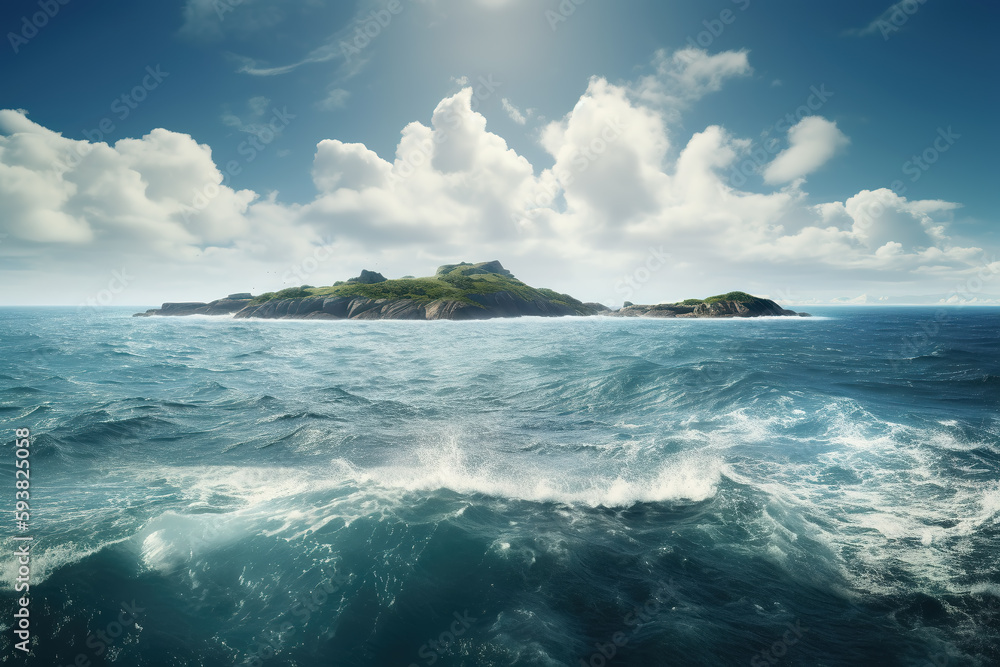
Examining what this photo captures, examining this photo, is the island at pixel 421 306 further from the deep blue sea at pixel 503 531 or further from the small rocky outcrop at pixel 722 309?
the deep blue sea at pixel 503 531

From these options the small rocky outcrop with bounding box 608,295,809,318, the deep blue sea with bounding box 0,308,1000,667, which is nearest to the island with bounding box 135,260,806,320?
the small rocky outcrop with bounding box 608,295,809,318

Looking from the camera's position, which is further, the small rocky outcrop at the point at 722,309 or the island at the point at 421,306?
the small rocky outcrop at the point at 722,309

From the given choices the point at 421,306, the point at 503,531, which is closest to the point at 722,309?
the point at 421,306

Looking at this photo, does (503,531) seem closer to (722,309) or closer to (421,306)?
(421,306)

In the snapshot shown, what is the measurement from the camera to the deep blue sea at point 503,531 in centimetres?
844

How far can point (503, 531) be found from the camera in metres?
12.3

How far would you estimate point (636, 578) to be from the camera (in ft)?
33.8

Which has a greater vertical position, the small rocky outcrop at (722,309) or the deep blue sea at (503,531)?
the small rocky outcrop at (722,309)

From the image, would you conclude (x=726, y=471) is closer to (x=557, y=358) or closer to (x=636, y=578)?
(x=636, y=578)

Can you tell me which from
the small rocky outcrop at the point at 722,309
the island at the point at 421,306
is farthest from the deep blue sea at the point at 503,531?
the small rocky outcrop at the point at 722,309

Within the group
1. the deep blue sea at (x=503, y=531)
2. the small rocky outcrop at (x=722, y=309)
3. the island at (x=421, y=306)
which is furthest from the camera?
the small rocky outcrop at (x=722, y=309)

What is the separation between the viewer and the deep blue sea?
8438mm

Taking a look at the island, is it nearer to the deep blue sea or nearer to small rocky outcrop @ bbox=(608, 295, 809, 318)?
small rocky outcrop @ bbox=(608, 295, 809, 318)

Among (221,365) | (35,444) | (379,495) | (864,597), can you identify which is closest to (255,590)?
(379,495)
